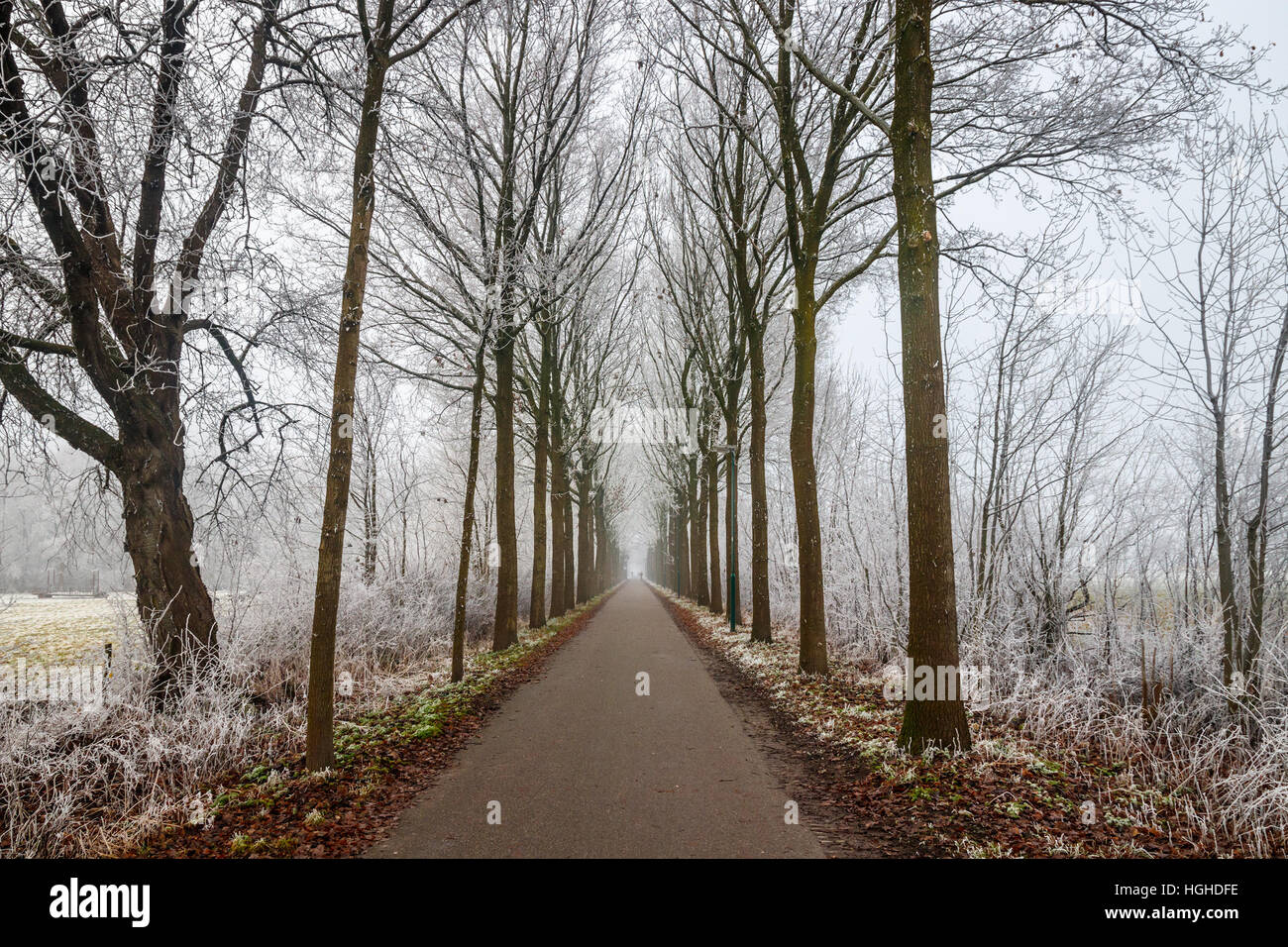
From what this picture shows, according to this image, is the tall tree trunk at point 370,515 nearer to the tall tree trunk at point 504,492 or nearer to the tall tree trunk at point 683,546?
the tall tree trunk at point 504,492

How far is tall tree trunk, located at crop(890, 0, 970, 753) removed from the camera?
19.2 feet

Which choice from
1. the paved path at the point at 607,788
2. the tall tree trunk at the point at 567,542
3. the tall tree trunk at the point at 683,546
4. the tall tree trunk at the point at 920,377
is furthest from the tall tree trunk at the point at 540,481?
the tall tree trunk at the point at 683,546

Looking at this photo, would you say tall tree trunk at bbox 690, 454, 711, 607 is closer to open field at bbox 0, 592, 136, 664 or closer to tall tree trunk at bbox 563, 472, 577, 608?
tall tree trunk at bbox 563, 472, 577, 608

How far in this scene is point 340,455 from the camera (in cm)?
594

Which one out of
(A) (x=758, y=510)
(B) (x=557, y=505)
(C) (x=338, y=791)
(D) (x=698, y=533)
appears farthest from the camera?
(D) (x=698, y=533)

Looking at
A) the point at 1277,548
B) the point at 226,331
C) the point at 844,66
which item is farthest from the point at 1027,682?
the point at 226,331

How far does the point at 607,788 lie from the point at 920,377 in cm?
485

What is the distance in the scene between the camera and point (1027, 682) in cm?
699

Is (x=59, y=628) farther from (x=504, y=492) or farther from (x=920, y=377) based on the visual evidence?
(x=920, y=377)

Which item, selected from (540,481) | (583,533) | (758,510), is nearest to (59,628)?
(540,481)

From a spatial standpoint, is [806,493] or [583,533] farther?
[583,533]

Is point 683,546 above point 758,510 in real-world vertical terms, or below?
below

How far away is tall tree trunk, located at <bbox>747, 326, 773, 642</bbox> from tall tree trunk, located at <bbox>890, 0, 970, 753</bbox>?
281 inches
